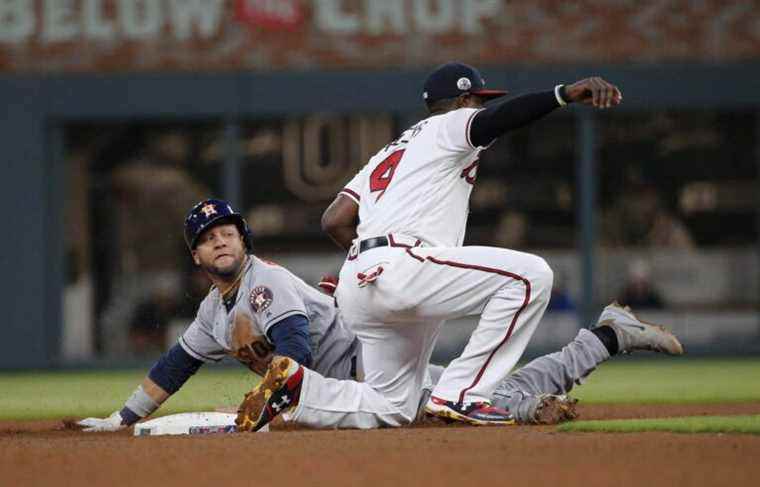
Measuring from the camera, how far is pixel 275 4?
14781 mm

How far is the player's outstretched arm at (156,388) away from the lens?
715cm

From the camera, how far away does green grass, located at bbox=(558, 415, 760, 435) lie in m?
6.23

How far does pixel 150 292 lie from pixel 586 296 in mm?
4208

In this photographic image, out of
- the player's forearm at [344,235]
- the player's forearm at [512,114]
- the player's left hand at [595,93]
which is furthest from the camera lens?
the player's forearm at [344,235]

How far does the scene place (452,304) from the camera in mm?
6578

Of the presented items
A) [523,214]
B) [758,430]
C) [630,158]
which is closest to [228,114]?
[523,214]

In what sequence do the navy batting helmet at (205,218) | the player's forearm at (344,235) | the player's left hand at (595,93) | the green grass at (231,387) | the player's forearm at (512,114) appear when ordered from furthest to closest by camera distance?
the green grass at (231,387)
the player's forearm at (344,235)
the navy batting helmet at (205,218)
the player's forearm at (512,114)
the player's left hand at (595,93)

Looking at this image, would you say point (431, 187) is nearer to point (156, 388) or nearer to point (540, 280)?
point (540, 280)

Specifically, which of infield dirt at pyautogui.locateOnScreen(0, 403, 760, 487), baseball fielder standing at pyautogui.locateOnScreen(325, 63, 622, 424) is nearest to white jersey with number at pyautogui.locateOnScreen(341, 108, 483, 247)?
baseball fielder standing at pyautogui.locateOnScreen(325, 63, 622, 424)

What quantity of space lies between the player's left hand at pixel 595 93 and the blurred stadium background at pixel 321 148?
8427 millimetres

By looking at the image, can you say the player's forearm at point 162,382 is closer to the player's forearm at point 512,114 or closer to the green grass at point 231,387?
the green grass at point 231,387

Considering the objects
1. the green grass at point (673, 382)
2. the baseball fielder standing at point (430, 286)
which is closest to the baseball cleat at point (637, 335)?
the baseball fielder standing at point (430, 286)

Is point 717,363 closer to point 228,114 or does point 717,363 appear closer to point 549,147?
point 549,147

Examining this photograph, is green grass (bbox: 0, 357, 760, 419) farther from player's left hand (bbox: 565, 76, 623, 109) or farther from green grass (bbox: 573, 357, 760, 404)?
player's left hand (bbox: 565, 76, 623, 109)
